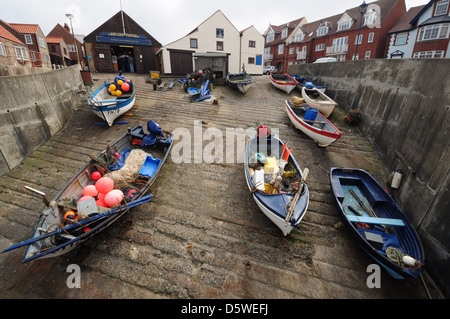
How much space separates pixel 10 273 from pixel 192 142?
7576mm

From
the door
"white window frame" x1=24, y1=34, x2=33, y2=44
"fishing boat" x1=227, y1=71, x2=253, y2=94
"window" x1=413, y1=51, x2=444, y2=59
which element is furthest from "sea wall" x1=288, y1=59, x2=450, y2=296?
"white window frame" x1=24, y1=34, x2=33, y2=44

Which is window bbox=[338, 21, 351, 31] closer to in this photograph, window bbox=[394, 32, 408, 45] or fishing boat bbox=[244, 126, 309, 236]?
window bbox=[394, 32, 408, 45]

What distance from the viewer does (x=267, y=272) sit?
5.12 metres

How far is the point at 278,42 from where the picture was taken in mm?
44156

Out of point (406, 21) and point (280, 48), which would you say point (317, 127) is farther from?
point (280, 48)

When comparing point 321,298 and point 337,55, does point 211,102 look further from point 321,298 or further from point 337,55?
point 337,55

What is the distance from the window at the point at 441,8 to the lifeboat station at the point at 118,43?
3151 cm

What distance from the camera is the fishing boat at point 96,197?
4.69 m

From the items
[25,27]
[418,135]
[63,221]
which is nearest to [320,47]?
[418,135]

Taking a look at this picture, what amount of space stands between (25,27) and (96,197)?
149ft

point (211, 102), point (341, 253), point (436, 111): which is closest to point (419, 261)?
point (341, 253)

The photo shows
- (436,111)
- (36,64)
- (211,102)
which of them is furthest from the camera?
(36,64)

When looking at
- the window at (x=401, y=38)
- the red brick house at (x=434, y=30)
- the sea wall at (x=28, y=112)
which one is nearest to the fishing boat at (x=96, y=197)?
the sea wall at (x=28, y=112)

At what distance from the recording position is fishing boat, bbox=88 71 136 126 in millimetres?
10547
